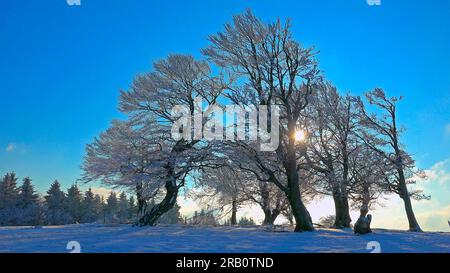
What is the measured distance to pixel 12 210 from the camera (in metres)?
54.5

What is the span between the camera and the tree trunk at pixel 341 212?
2587 cm

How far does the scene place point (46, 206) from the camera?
198 ft

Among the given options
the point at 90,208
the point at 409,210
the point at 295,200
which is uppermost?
the point at 295,200

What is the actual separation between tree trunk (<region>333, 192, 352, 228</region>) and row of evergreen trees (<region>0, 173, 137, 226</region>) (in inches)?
1238

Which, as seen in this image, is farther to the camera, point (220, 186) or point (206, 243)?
point (220, 186)

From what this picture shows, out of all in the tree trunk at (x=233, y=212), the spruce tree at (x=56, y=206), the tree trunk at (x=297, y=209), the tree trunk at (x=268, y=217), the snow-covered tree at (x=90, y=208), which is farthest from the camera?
the snow-covered tree at (x=90, y=208)

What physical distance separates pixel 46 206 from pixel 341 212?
52.5 m

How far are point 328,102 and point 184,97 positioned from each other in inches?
449

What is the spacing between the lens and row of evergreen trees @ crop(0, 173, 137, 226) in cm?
5292

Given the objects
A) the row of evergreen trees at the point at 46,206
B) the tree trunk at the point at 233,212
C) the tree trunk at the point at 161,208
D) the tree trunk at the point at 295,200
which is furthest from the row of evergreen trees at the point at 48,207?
the tree trunk at the point at 295,200

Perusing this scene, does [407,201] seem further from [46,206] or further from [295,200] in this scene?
[46,206]

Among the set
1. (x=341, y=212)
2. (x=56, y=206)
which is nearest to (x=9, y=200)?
(x=56, y=206)

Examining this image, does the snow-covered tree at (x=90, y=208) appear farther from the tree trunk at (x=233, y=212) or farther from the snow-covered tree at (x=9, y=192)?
the tree trunk at (x=233, y=212)

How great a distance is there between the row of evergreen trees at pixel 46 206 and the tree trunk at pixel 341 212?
31434 millimetres
